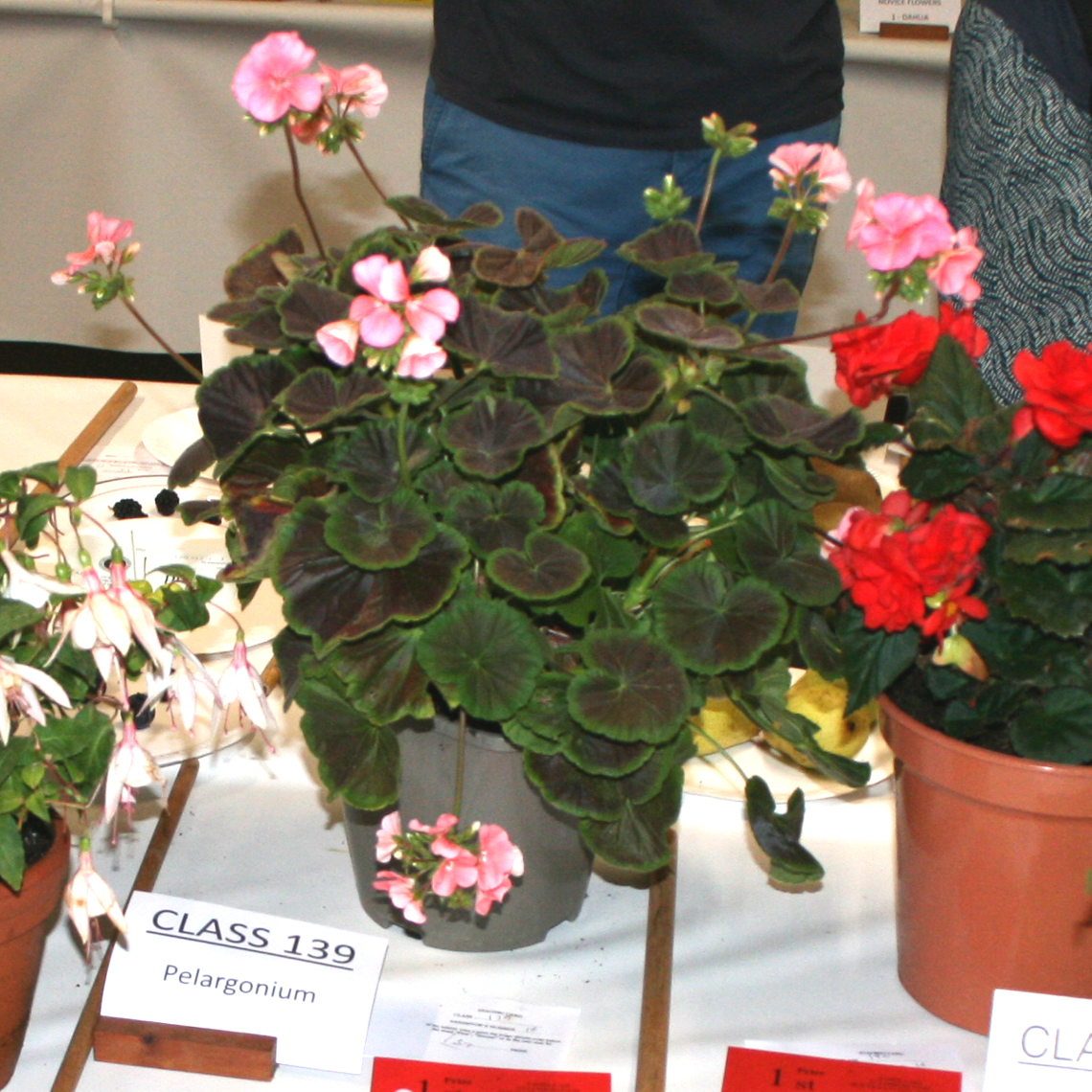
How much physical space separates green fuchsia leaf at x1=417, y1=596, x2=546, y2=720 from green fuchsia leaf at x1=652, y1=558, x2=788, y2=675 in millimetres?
67

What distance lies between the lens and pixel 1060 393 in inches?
22.9

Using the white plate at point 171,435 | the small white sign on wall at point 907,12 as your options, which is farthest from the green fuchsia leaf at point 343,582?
the small white sign on wall at point 907,12

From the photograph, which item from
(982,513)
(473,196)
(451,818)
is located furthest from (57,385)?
(982,513)

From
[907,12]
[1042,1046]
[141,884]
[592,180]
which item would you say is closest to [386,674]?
[141,884]

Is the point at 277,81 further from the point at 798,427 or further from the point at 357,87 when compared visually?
the point at 798,427

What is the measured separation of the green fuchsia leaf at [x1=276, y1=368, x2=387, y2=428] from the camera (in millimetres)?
582

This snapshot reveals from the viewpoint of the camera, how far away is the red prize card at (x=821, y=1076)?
64cm

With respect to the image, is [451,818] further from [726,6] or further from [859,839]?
[726,6]

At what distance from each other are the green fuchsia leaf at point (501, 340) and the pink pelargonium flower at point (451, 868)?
8.7 inches

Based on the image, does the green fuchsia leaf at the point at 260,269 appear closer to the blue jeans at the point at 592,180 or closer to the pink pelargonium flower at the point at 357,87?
the pink pelargonium flower at the point at 357,87

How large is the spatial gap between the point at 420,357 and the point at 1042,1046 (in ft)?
1.46

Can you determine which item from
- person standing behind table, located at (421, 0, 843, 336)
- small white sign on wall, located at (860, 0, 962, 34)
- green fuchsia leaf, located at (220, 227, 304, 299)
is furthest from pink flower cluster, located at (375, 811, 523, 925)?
small white sign on wall, located at (860, 0, 962, 34)

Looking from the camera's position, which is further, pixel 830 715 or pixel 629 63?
pixel 629 63

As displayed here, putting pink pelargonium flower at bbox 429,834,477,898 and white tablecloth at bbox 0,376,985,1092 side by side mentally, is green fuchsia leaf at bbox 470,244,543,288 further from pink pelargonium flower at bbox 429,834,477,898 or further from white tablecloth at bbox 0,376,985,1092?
white tablecloth at bbox 0,376,985,1092
